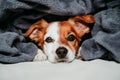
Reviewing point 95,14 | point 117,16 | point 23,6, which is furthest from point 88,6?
point 23,6

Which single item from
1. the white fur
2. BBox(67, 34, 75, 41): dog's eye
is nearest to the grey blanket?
the white fur

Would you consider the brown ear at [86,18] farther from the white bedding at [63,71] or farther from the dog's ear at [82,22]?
the white bedding at [63,71]

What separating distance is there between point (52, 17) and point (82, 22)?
0.17 metres

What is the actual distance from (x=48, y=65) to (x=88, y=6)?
385mm

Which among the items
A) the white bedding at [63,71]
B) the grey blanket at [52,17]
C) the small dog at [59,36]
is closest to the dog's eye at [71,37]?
the small dog at [59,36]

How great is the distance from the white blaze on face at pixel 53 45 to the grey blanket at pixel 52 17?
0.06 m

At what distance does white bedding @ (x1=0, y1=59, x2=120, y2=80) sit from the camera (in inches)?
34.7

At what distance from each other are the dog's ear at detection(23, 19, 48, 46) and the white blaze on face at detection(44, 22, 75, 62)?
0.04 m

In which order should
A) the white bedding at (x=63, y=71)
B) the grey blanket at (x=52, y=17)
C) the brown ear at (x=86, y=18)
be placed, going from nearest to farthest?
the white bedding at (x=63, y=71) < the grey blanket at (x=52, y=17) < the brown ear at (x=86, y=18)

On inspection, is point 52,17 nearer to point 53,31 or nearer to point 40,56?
point 53,31

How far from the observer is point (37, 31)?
131cm

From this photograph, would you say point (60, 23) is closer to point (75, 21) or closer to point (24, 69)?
point (75, 21)

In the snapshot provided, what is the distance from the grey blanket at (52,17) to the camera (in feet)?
3.35

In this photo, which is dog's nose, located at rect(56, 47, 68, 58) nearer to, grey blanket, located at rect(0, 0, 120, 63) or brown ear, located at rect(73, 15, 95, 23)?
grey blanket, located at rect(0, 0, 120, 63)
